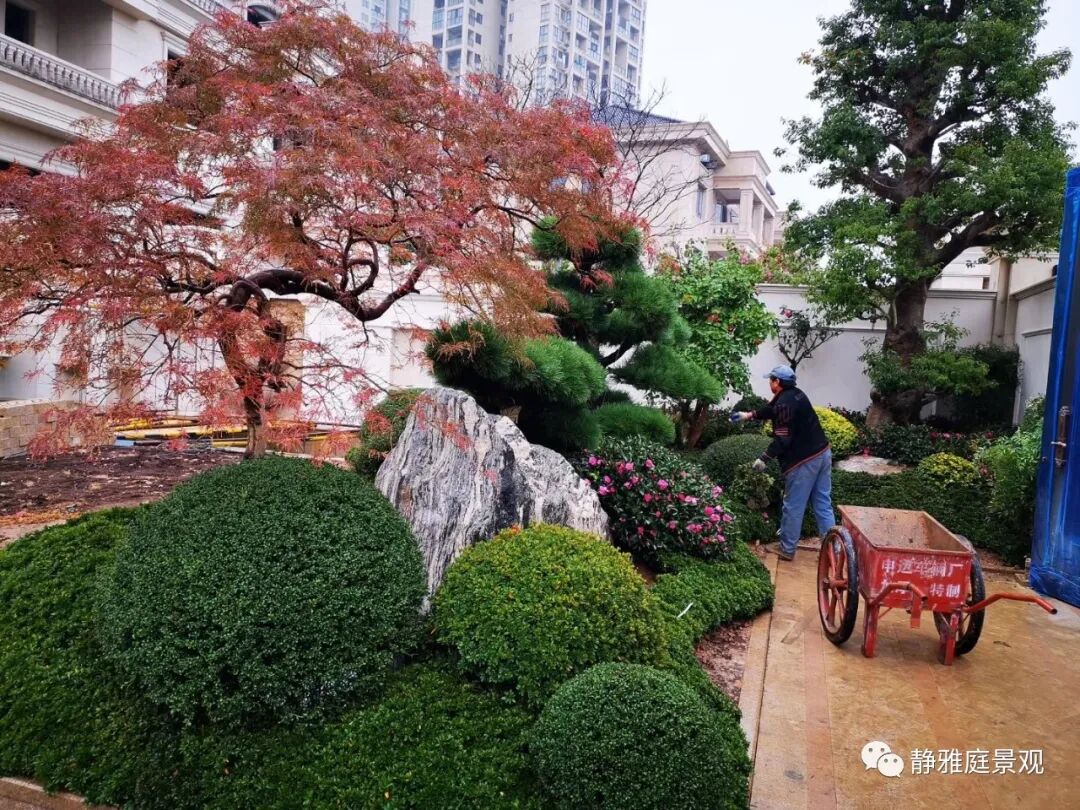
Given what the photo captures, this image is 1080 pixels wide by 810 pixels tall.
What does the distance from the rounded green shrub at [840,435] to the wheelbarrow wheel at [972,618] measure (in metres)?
5.53

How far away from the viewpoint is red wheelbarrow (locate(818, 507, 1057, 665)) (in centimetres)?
410

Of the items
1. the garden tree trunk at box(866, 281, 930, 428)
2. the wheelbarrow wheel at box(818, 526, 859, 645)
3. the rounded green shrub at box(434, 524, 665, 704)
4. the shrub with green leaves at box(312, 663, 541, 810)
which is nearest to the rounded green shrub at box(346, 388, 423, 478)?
the rounded green shrub at box(434, 524, 665, 704)

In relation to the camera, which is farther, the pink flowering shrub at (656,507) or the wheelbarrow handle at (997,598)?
the pink flowering shrub at (656,507)

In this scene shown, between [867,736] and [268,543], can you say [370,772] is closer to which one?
[268,543]

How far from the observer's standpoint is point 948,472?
8.09 metres

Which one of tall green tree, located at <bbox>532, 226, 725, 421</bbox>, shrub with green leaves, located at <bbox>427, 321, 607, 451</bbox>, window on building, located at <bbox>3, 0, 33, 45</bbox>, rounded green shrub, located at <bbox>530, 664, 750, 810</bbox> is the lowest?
rounded green shrub, located at <bbox>530, 664, 750, 810</bbox>

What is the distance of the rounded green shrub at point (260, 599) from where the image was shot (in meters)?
2.85

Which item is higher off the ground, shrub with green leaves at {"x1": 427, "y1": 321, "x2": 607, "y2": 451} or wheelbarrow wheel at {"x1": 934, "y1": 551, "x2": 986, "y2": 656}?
shrub with green leaves at {"x1": 427, "y1": 321, "x2": 607, "y2": 451}

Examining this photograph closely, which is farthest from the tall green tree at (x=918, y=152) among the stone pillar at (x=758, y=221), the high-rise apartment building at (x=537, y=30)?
the high-rise apartment building at (x=537, y=30)

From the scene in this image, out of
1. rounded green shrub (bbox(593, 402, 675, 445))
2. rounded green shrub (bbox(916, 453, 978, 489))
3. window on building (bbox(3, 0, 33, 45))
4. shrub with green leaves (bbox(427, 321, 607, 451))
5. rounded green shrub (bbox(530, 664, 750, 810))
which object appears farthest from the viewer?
window on building (bbox(3, 0, 33, 45))

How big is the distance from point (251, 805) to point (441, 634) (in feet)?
3.25

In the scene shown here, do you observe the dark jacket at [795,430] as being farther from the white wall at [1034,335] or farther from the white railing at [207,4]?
the white railing at [207,4]

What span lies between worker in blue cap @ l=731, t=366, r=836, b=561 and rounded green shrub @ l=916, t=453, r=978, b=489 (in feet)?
8.36

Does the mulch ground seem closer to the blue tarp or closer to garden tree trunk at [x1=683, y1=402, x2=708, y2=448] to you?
garden tree trunk at [x1=683, y1=402, x2=708, y2=448]
